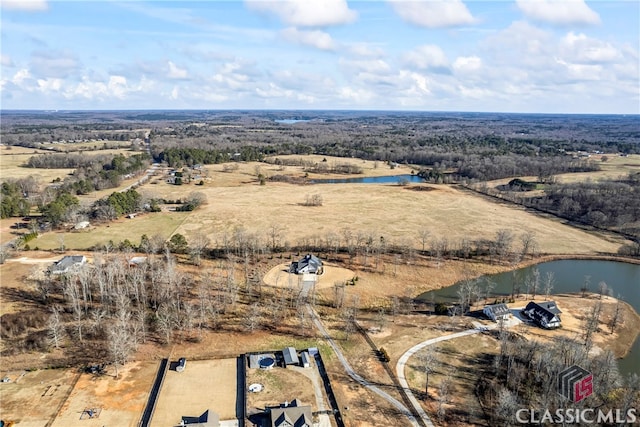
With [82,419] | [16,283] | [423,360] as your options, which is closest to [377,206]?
[423,360]

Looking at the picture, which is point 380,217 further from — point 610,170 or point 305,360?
point 610,170

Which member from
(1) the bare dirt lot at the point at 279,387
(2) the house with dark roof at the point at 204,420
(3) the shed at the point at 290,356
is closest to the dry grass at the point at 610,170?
(3) the shed at the point at 290,356

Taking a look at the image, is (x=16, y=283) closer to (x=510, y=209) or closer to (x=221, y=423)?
(x=221, y=423)

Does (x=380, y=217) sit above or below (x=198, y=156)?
below

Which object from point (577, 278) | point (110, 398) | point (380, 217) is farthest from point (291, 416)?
point (380, 217)

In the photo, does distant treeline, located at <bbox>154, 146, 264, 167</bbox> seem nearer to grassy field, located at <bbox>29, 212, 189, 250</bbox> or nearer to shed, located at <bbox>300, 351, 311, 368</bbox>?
grassy field, located at <bbox>29, 212, 189, 250</bbox>

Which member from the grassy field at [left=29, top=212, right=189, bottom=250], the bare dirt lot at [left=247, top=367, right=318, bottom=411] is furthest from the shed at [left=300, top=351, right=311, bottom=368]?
the grassy field at [left=29, top=212, right=189, bottom=250]
